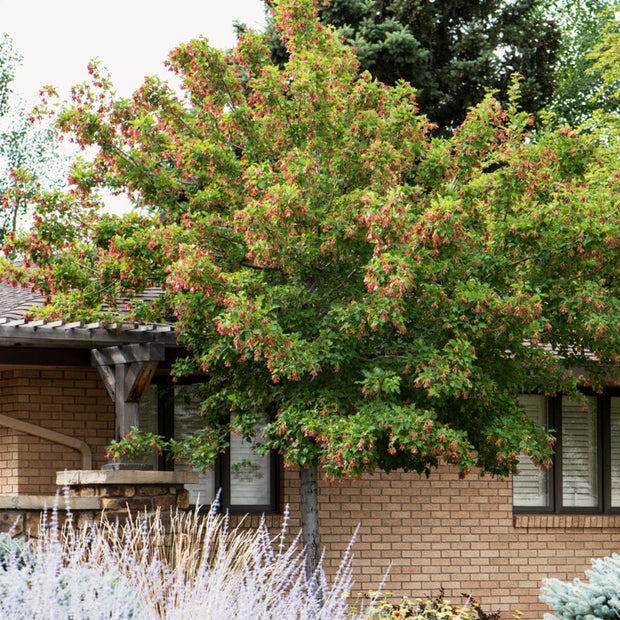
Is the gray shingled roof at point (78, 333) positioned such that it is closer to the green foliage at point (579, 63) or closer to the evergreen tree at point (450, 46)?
the evergreen tree at point (450, 46)

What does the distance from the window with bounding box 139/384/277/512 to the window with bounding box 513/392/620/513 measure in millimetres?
3095

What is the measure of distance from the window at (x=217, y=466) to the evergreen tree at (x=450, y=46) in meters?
8.30

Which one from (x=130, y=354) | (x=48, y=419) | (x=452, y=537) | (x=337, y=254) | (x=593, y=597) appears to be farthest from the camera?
(x=452, y=537)

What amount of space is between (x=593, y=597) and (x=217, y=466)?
6.30m

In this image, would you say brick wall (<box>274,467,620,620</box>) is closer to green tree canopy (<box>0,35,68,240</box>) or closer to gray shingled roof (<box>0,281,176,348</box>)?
gray shingled roof (<box>0,281,176,348</box>)

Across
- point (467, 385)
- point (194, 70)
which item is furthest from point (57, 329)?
point (467, 385)

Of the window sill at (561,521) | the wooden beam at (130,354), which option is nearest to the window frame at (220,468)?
the wooden beam at (130,354)

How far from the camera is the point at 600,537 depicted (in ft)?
42.6

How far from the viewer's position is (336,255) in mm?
8898

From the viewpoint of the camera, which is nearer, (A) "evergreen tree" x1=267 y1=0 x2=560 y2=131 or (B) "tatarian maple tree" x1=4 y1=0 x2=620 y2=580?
(B) "tatarian maple tree" x1=4 y1=0 x2=620 y2=580

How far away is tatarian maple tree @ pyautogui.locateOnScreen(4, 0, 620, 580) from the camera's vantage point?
8.41 meters

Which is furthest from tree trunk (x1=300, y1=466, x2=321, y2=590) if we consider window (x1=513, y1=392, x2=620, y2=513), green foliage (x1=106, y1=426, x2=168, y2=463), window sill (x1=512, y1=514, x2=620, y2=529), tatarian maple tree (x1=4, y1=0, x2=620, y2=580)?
window (x1=513, y1=392, x2=620, y2=513)

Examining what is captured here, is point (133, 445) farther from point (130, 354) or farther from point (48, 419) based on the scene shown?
point (48, 419)

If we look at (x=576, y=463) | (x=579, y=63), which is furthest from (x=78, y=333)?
(x=579, y=63)
